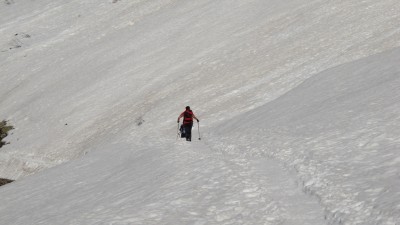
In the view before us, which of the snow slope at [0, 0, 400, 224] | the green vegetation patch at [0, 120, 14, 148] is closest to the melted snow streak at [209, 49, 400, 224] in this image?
the snow slope at [0, 0, 400, 224]

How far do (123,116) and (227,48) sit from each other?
1261 centimetres

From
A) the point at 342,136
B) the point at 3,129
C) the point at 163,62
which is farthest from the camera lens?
the point at 163,62

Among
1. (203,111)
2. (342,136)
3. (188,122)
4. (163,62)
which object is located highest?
(163,62)

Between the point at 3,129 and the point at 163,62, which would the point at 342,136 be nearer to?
the point at 163,62

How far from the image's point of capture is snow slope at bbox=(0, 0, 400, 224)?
494 inches

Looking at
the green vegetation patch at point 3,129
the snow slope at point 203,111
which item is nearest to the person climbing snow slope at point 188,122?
the snow slope at point 203,111

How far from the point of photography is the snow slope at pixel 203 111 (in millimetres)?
12547

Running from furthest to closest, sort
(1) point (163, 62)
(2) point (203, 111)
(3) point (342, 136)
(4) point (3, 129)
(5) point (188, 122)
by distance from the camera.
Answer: (1) point (163, 62) < (4) point (3, 129) < (2) point (203, 111) < (5) point (188, 122) < (3) point (342, 136)

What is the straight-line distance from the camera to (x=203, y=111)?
3369cm

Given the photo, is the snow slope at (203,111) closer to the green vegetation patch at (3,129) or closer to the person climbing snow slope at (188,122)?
the green vegetation patch at (3,129)

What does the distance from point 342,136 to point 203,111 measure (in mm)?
17892

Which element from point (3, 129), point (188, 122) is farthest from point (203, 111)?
point (3, 129)

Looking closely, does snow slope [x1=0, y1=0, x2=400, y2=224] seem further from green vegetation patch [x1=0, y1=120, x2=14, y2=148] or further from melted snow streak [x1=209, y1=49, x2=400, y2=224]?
green vegetation patch [x1=0, y1=120, x2=14, y2=148]

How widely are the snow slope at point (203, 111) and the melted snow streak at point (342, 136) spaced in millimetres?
72
